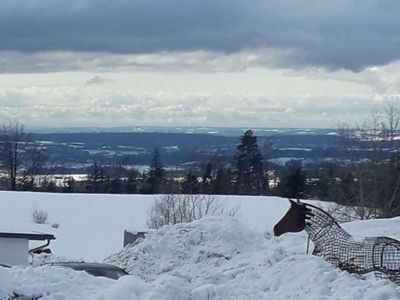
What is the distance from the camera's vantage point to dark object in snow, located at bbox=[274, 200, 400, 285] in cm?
1298

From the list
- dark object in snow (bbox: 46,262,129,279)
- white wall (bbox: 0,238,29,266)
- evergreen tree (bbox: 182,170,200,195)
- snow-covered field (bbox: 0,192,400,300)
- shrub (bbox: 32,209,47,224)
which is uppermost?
snow-covered field (bbox: 0,192,400,300)

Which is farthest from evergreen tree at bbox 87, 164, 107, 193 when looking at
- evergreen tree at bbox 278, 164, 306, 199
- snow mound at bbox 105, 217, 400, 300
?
snow mound at bbox 105, 217, 400, 300

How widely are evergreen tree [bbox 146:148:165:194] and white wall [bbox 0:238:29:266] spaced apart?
44786 millimetres

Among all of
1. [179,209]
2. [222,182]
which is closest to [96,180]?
[222,182]

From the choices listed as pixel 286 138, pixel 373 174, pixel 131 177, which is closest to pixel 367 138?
pixel 373 174

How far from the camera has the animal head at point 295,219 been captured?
54.5ft

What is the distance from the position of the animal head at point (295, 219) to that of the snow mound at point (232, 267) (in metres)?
0.32

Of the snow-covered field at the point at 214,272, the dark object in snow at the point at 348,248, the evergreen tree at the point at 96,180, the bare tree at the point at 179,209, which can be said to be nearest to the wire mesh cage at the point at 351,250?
the dark object in snow at the point at 348,248

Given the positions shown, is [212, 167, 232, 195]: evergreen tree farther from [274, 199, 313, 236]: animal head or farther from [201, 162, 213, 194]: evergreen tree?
[274, 199, 313, 236]: animal head

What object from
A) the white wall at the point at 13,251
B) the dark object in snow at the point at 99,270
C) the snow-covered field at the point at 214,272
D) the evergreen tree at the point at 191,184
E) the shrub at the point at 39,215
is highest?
the snow-covered field at the point at 214,272

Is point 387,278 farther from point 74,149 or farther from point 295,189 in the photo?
point 74,149

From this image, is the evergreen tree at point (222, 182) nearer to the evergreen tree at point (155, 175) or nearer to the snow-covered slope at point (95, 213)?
the evergreen tree at point (155, 175)

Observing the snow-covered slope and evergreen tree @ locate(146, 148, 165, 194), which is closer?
the snow-covered slope

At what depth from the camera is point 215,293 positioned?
1071 centimetres
